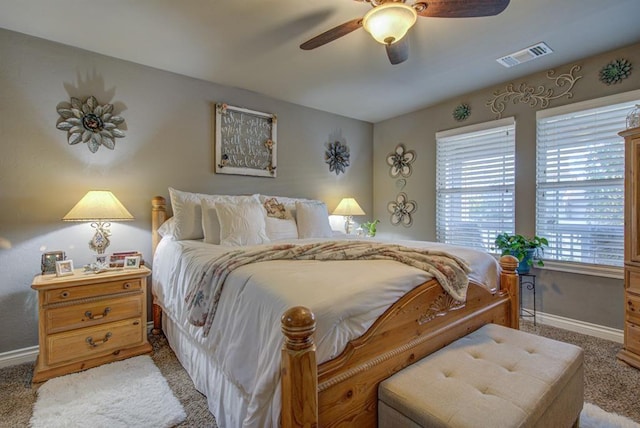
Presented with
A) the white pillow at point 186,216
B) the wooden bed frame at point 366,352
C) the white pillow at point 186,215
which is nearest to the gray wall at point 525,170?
the wooden bed frame at point 366,352

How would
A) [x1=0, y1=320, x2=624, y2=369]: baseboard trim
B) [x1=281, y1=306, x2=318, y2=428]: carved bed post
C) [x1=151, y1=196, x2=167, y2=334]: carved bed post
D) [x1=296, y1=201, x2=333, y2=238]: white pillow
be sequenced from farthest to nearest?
1. [x1=296, y1=201, x2=333, y2=238]: white pillow
2. [x1=151, y1=196, x2=167, y2=334]: carved bed post
3. [x1=0, y1=320, x2=624, y2=369]: baseboard trim
4. [x1=281, y1=306, x2=318, y2=428]: carved bed post

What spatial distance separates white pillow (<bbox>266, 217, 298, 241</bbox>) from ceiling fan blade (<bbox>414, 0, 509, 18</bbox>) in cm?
202

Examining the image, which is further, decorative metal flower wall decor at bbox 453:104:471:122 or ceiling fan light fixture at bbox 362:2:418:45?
decorative metal flower wall decor at bbox 453:104:471:122

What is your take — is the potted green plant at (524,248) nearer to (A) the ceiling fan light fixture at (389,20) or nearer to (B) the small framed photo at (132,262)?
(A) the ceiling fan light fixture at (389,20)

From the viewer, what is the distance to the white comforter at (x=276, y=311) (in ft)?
3.59

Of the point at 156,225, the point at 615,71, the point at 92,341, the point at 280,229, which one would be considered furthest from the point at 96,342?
the point at 615,71

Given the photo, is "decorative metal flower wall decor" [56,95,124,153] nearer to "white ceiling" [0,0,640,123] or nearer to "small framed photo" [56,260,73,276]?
"white ceiling" [0,0,640,123]

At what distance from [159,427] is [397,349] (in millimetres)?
1295

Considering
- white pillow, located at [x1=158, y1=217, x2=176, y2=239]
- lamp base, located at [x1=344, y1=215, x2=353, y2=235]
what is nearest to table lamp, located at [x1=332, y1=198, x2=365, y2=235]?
lamp base, located at [x1=344, y1=215, x2=353, y2=235]

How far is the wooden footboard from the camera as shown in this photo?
95cm

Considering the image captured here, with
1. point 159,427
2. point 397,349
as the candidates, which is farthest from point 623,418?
point 159,427

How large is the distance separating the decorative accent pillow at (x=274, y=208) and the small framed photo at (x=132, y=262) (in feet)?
3.87

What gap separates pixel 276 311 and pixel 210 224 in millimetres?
1621

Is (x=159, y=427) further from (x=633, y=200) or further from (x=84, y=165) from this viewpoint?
(x=633, y=200)
